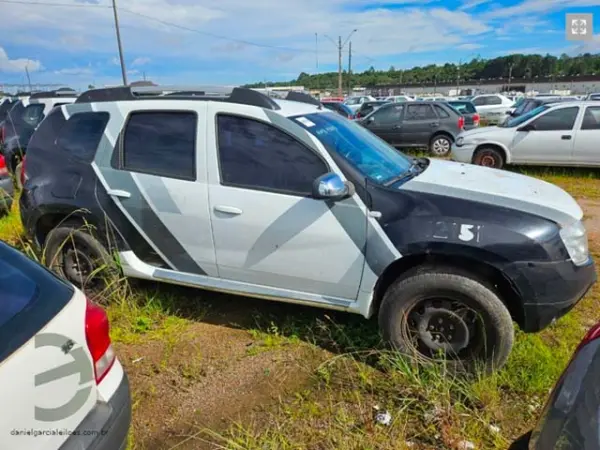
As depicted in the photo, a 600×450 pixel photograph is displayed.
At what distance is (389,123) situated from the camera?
12656mm

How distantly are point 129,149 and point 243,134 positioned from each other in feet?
3.36

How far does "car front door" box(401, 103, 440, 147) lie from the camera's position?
12.2 m

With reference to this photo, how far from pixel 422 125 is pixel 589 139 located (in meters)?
4.38

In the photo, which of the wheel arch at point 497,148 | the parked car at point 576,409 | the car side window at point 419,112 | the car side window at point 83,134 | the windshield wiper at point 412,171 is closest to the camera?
the parked car at point 576,409

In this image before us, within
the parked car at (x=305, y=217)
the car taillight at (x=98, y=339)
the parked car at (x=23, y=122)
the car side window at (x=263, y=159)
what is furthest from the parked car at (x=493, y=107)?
the car taillight at (x=98, y=339)

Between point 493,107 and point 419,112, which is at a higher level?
point 419,112

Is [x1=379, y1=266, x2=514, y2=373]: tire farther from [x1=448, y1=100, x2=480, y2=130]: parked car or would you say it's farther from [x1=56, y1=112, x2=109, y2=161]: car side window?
[x1=448, y1=100, x2=480, y2=130]: parked car

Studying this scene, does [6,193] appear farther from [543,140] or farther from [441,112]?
[441,112]

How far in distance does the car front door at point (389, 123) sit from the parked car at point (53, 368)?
1138cm

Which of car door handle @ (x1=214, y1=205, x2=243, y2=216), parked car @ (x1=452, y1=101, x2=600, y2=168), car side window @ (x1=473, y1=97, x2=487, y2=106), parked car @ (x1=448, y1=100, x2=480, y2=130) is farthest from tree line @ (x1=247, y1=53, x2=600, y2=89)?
car door handle @ (x1=214, y1=205, x2=243, y2=216)

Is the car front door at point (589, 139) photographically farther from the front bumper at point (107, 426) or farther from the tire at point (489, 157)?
the front bumper at point (107, 426)

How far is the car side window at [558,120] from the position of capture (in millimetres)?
8992

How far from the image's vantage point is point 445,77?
99.7 metres

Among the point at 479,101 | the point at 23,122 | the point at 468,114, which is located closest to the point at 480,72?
the point at 479,101
